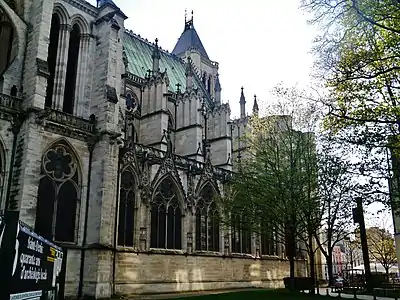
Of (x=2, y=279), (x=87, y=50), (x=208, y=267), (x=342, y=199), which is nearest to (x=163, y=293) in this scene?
(x=208, y=267)

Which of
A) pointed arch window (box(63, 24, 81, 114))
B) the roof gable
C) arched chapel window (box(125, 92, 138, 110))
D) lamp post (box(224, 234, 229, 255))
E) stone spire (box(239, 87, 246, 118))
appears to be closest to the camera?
pointed arch window (box(63, 24, 81, 114))

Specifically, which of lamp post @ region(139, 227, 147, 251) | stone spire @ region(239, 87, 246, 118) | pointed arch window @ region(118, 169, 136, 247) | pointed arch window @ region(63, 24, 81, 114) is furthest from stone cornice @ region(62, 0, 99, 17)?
stone spire @ region(239, 87, 246, 118)

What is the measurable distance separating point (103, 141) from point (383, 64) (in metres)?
12.8

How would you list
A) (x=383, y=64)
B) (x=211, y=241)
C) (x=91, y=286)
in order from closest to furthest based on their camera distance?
(x=383, y=64), (x=91, y=286), (x=211, y=241)

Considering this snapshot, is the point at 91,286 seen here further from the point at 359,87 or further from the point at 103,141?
the point at 359,87

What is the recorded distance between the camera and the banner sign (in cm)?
500

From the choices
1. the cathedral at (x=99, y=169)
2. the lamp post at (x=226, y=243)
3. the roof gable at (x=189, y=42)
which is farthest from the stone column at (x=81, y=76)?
the roof gable at (x=189, y=42)

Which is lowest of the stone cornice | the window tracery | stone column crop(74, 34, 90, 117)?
stone column crop(74, 34, 90, 117)

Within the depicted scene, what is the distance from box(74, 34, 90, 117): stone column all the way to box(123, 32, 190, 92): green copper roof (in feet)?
36.8

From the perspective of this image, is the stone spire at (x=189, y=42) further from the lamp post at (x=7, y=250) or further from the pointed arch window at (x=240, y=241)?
the lamp post at (x=7, y=250)

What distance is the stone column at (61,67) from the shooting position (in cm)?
2016

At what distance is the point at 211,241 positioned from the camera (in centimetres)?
2717

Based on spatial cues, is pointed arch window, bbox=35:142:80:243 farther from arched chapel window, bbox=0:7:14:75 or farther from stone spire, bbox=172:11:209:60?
stone spire, bbox=172:11:209:60

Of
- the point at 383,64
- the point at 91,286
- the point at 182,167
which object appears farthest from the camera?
the point at 182,167
